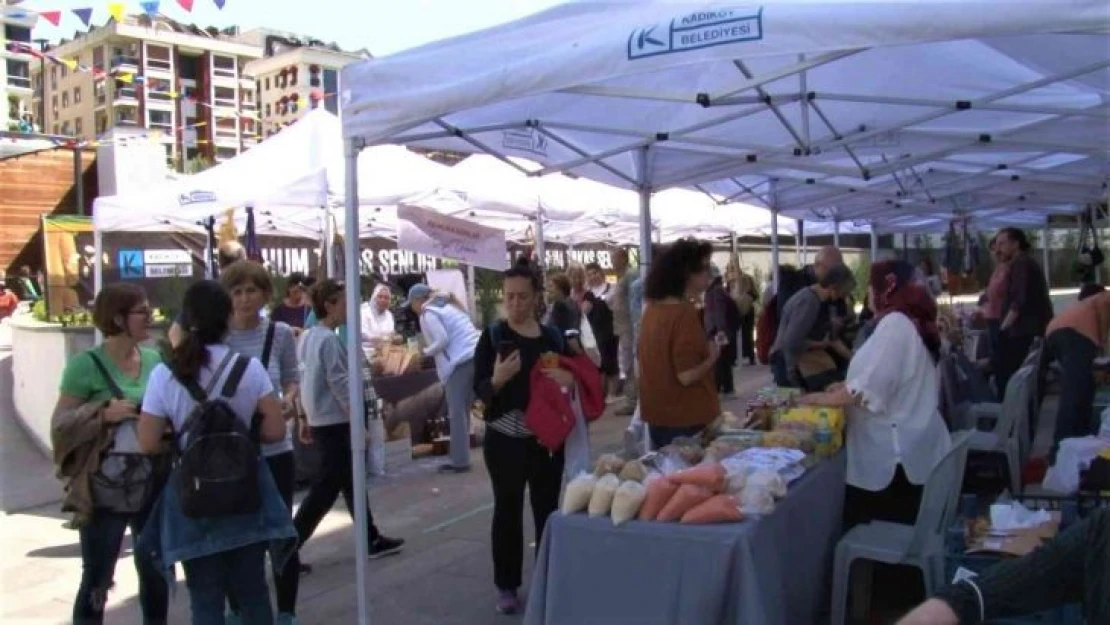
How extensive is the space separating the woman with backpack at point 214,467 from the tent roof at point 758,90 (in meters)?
1.21

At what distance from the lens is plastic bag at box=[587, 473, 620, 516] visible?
3268mm

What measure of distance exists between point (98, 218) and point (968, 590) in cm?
938

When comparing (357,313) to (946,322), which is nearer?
(357,313)

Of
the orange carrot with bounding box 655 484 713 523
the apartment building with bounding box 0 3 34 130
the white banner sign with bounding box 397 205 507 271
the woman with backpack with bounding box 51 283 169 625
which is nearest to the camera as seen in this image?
the orange carrot with bounding box 655 484 713 523

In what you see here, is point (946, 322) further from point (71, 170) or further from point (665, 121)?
point (71, 170)

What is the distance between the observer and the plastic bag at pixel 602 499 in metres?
3.27

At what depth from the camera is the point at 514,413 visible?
4.27 meters

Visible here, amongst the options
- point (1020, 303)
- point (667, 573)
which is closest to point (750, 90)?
point (667, 573)

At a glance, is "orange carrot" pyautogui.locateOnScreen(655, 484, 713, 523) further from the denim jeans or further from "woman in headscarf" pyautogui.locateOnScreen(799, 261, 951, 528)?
the denim jeans

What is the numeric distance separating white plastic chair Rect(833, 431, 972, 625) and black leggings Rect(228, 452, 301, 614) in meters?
2.31

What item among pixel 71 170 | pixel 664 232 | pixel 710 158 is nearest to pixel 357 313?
pixel 710 158

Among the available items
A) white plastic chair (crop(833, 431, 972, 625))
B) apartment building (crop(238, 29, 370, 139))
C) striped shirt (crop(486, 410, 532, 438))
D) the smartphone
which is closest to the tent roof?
the smartphone

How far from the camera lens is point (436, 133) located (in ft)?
17.3

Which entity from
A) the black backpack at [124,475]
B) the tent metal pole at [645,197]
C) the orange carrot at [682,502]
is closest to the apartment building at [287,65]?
the tent metal pole at [645,197]
